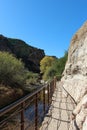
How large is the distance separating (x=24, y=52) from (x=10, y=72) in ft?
197

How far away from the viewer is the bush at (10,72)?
85.1 feet

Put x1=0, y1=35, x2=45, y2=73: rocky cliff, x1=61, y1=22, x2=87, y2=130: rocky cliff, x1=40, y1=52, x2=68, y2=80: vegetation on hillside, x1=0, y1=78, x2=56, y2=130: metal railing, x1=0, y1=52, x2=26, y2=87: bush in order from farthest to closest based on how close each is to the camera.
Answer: x1=0, y1=35, x2=45, y2=73: rocky cliff, x1=40, y1=52, x2=68, y2=80: vegetation on hillside, x1=0, y1=52, x2=26, y2=87: bush, x1=61, y1=22, x2=87, y2=130: rocky cliff, x1=0, y1=78, x2=56, y2=130: metal railing

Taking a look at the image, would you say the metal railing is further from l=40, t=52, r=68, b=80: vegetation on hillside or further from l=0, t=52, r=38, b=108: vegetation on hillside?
l=40, t=52, r=68, b=80: vegetation on hillside

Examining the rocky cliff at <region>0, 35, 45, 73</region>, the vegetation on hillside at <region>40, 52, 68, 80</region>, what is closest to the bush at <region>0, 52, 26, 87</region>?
the vegetation on hillside at <region>40, 52, 68, 80</region>

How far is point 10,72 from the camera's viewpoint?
2691 centimetres

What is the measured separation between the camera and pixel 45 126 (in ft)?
17.2

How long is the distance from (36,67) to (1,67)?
189 ft

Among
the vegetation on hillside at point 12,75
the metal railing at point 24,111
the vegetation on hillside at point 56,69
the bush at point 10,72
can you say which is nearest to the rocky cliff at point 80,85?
the metal railing at point 24,111

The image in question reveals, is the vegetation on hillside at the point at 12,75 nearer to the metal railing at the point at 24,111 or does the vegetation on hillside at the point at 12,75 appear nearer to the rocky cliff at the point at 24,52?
the metal railing at the point at 24,111

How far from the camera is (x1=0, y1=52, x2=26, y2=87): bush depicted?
25938 mm

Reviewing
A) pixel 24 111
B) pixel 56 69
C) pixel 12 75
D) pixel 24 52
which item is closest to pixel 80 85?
pixel 24 111

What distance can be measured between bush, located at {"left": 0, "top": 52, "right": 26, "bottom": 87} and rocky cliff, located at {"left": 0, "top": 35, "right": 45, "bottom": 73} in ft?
152

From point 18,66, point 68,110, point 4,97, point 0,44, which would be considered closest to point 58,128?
point 68,110

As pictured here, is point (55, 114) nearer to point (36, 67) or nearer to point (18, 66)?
point (18, 66)
